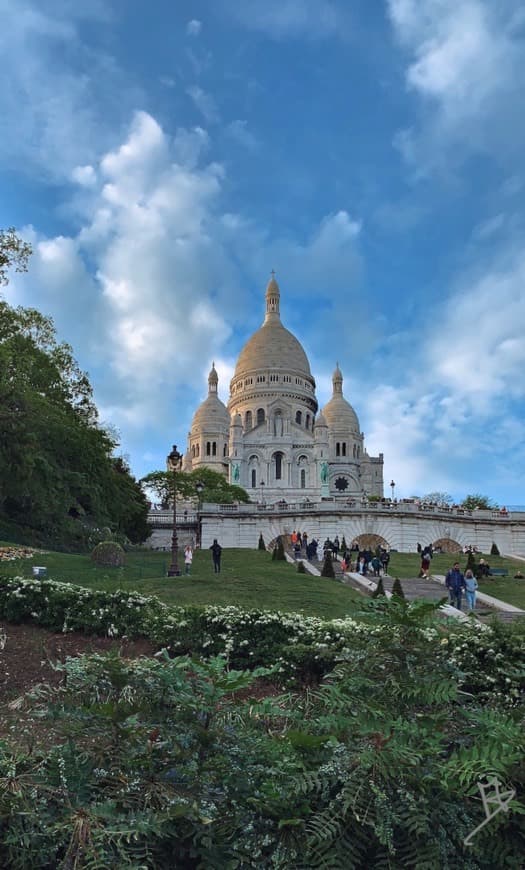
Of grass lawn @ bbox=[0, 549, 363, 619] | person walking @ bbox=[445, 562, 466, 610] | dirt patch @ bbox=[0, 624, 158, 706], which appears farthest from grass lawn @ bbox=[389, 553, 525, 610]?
dirt patch @ bbox=[0, 624, 158, 706]

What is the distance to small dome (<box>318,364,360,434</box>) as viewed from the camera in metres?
96.6

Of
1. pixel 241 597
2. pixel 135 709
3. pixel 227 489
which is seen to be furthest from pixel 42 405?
pixel 227 489

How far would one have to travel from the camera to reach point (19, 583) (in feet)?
39.4

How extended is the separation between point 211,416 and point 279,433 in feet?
40.5

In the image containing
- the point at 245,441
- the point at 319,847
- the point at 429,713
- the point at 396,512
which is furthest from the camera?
the point at 245,441

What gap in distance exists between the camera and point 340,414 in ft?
320

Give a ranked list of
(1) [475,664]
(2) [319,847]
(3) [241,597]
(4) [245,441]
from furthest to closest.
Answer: (4) [245,441] → (3) [241,597] → (1) [475,664] → (2) [319,847]

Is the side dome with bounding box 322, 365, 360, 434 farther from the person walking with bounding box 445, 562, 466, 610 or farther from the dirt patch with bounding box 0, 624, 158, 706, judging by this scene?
the dirt patch with bounding box 0, 624, 158, 706

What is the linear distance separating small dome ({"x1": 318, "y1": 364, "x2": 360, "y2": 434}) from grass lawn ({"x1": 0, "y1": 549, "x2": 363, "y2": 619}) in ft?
239

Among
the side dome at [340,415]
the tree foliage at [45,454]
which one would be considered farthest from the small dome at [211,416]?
the tree foliage at [45,454]

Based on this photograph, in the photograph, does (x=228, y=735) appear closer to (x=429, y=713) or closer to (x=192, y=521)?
(x=429, y=713)

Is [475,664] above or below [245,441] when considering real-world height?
below

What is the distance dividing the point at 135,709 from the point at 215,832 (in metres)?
0.85

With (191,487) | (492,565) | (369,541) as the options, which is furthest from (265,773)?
(191,487)
